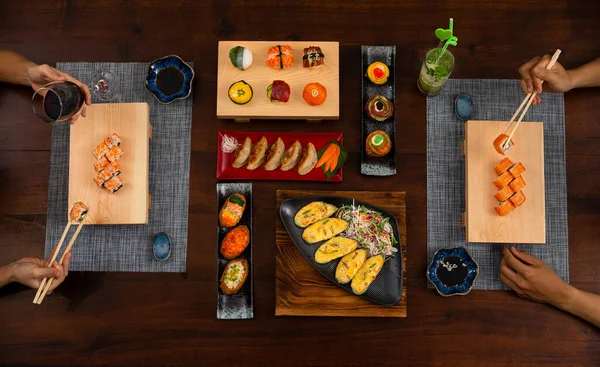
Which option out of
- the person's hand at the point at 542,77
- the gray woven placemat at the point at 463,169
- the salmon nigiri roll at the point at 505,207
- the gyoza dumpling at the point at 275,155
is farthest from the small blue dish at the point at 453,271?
the gyoza dumpling at the point at 275,155

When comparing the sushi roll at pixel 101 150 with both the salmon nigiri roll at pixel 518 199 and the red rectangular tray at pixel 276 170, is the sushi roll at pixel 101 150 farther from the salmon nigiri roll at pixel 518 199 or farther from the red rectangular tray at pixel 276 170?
the salmon nigiri roll at pixel 518 199

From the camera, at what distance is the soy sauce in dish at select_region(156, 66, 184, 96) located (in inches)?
125

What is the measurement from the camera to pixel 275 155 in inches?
122

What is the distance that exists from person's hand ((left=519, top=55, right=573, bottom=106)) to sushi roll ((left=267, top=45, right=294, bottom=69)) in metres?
1.59

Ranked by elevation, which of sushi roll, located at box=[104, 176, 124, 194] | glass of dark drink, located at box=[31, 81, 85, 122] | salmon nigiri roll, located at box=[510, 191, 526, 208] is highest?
glass of dark drink, located at box=[31, 81, 85, 122]

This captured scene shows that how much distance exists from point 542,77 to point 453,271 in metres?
1.42

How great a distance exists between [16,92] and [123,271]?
61.0 inches

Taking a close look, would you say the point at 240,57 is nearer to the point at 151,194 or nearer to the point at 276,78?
the point at 276,78

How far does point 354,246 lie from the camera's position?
10.1 feet

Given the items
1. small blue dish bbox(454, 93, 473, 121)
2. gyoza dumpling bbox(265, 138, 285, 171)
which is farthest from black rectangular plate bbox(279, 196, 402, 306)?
small blue dish bbox(454, 93, 473, 121)

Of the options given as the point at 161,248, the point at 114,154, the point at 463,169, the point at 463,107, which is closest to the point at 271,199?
the point at 161,248

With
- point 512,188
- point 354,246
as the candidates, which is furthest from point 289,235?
point 512,188

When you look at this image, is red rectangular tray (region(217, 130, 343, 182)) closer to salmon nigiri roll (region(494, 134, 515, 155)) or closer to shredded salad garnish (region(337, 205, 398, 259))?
shredded salad garnish (region(337, 205, 398, 259))

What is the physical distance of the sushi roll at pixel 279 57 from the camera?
3.05 m
